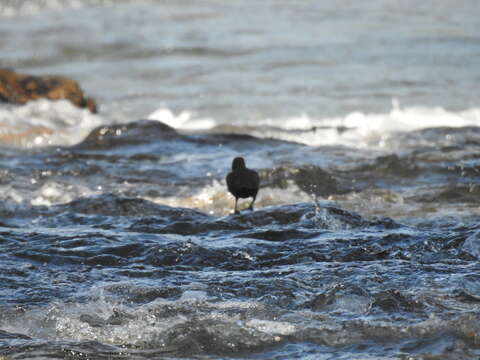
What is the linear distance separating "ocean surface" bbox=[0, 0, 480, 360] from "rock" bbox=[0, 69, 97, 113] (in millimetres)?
285

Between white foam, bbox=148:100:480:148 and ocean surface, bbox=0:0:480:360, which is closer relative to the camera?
ocean surface, bbox=0:0:480:360

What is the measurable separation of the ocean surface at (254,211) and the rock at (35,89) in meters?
0.28

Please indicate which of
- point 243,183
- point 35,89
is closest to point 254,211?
point 243,183

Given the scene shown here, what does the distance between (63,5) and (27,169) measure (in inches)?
732

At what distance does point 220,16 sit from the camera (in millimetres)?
24094

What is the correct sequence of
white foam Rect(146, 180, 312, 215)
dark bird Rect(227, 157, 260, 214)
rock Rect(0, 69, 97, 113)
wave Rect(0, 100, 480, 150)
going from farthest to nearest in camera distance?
1. rock Rect(0, 69, 97, 113)
2. wave Rect(0, 100, 480, 150)
3. white foam Rect(146, 180, 312, 215)
4. dark bird Rect(227, 157, 260, 214)

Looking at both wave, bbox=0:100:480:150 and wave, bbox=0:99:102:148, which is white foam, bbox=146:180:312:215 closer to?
A: wave, bbox=0:100:480:150

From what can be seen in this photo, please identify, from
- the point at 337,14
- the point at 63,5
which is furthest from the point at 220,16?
the point at 63,5

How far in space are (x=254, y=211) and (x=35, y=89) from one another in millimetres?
7409

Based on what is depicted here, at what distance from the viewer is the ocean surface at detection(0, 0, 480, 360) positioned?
4.33 metres

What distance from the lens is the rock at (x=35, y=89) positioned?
13.0 meters

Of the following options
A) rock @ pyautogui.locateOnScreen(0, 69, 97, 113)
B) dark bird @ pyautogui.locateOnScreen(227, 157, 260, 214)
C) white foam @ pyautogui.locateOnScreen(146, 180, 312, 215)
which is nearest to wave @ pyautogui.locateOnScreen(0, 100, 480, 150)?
rock @ pyautogui.locateOnScreen(0, 69, 97, 113)

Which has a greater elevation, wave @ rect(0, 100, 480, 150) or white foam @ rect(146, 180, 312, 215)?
wave @ rect(0, 100, 480, 150)

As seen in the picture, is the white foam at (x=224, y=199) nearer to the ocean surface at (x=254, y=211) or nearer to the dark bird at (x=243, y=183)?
the ocean surface at (x=254, y=211)
